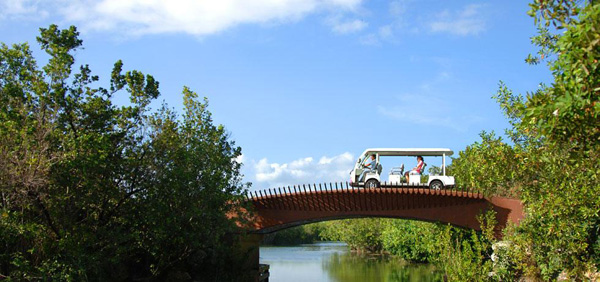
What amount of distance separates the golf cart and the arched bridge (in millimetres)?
188

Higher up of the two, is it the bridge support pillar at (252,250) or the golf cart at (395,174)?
the golf cart at (395,174)

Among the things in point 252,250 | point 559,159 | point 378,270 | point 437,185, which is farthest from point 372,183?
point 378,270

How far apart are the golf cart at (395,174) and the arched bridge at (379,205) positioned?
7.4 inches

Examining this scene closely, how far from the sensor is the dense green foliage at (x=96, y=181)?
11453mm

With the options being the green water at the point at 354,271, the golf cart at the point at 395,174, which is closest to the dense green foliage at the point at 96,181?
the golf cart at the point at 395,174

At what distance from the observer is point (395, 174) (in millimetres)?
17656

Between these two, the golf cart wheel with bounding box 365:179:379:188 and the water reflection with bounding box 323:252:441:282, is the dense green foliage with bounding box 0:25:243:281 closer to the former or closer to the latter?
the golf cart wheel with bounding box 365:179:379:188

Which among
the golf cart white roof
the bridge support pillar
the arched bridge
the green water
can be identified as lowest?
the green water

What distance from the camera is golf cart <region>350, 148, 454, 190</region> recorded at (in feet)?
57.0

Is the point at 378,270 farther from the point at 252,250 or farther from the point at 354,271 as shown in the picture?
the point at 252,250

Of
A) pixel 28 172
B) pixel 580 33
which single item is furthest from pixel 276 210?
pixel 580 33

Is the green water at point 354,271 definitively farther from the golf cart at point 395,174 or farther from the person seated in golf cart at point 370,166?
the person seated in golf cart at point 370,166

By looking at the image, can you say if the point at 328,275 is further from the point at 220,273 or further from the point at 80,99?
the point at 80,99

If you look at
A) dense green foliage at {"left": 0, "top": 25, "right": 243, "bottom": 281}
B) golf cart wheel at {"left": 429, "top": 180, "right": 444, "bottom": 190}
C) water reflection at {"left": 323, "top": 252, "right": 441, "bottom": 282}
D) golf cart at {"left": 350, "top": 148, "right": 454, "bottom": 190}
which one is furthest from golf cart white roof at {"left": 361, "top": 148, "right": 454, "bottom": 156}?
water reflection at {"left": 323, "top": 252, "right": 441, "bottom": 282}
